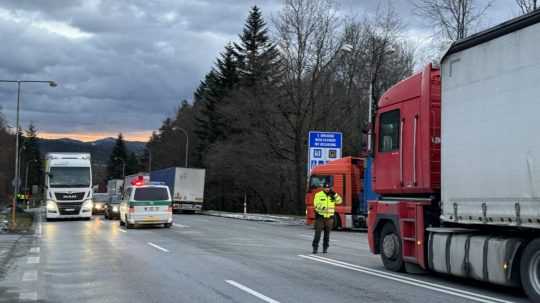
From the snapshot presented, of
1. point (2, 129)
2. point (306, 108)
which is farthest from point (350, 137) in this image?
point (2, 129)

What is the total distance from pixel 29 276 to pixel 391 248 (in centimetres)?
678

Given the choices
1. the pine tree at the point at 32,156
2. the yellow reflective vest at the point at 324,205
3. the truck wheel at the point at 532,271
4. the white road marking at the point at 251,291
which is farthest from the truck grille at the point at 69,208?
the pine tree at the point at 32,156

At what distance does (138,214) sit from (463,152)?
18.4 meters

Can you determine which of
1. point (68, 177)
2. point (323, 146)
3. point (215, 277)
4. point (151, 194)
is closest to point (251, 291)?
point (215, 277)

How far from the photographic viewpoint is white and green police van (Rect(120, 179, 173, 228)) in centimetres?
2622

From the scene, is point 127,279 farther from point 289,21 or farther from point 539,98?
point 289,21

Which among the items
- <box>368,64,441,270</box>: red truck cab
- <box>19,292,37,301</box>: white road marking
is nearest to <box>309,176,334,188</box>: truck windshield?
<box>368,64,441,270</box>: red truck cab

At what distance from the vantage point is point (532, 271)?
8391mm

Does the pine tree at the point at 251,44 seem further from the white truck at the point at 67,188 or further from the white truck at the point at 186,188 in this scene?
the white truck at the point at 67,188

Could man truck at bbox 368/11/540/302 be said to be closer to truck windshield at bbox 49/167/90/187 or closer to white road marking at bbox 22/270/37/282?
white road marking at bbox 22/270/37/282

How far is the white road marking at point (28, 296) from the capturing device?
30.0 ft

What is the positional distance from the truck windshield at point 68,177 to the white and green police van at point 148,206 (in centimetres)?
844

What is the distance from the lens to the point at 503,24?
9.17m

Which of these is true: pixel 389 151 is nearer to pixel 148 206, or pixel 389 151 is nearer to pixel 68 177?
pixel 148 206
